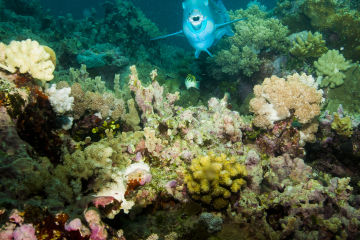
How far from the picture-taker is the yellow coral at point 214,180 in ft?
9.37

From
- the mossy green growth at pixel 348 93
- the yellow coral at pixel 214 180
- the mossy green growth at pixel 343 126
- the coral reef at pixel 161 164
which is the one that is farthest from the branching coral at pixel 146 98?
the mossy green growth at pixel 348 93

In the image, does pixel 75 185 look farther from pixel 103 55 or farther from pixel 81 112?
pixel 103 55

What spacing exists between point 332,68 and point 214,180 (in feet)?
21.4

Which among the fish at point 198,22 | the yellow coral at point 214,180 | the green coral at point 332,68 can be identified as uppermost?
the green coral at point 332,68

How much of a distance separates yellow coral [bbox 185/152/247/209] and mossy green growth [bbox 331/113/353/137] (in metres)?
2.68

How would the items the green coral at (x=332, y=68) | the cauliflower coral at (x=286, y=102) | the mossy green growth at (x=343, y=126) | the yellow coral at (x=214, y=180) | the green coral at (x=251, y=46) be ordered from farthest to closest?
the green coral at (x=251, y=46), the green coral at (x=332, y=68), the mossy green growth at (x=343, y=126), the cauliflower coral at (x=286, y=102), the yellow coral at (x=214, y=180)

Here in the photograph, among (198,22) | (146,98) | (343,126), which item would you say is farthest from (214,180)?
(343,126)

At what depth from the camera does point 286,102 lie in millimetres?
4004

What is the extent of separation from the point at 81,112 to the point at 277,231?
11.6ft

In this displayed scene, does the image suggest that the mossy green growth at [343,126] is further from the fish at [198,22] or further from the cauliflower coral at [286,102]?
the fish at [198,22]

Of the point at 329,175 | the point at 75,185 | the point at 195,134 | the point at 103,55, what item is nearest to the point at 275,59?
the point at 329,175

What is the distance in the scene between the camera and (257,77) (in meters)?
7.86

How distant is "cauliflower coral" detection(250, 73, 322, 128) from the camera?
396 centimetres

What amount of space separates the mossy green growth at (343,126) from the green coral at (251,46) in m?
3.61
